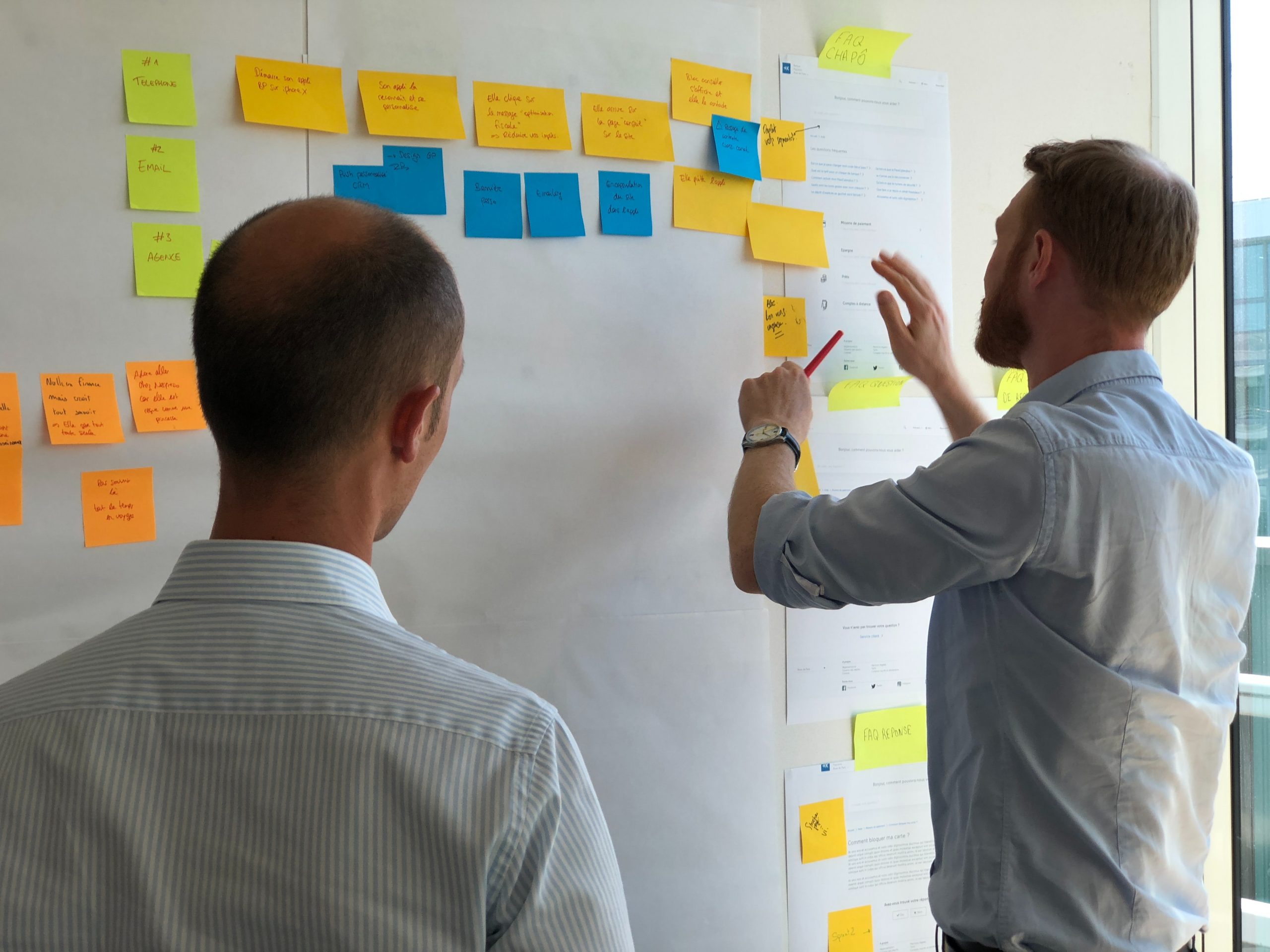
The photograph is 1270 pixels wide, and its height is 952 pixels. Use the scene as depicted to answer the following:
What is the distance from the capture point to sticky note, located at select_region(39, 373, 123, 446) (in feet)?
3.74

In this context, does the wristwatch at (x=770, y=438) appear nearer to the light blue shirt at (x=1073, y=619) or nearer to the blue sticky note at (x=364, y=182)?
the light blue shirt at (x=1073, y=619)

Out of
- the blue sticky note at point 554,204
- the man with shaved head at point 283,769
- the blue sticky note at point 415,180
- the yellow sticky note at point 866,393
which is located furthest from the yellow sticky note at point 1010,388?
the man with shaved head at point 283,769

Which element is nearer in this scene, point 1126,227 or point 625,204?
point 1126,227

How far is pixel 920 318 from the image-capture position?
4.95 ft

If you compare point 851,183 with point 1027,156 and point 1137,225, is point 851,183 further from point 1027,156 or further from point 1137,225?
point 1137,225

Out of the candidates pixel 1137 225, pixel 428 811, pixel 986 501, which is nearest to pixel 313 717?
pixel 428 811

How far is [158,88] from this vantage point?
1.17m

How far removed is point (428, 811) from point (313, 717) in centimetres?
10

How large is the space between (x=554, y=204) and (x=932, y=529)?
2.34 ft

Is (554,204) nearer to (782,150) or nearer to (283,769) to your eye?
(782,150)

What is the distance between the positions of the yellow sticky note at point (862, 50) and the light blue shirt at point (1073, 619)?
708mm

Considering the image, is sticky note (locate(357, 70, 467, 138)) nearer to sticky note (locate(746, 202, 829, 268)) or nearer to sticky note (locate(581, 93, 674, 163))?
sticky note (locate(581, 93, 674, 163))

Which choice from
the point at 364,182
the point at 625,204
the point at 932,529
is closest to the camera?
the point at 932,529

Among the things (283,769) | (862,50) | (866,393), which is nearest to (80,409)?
(283,769)
